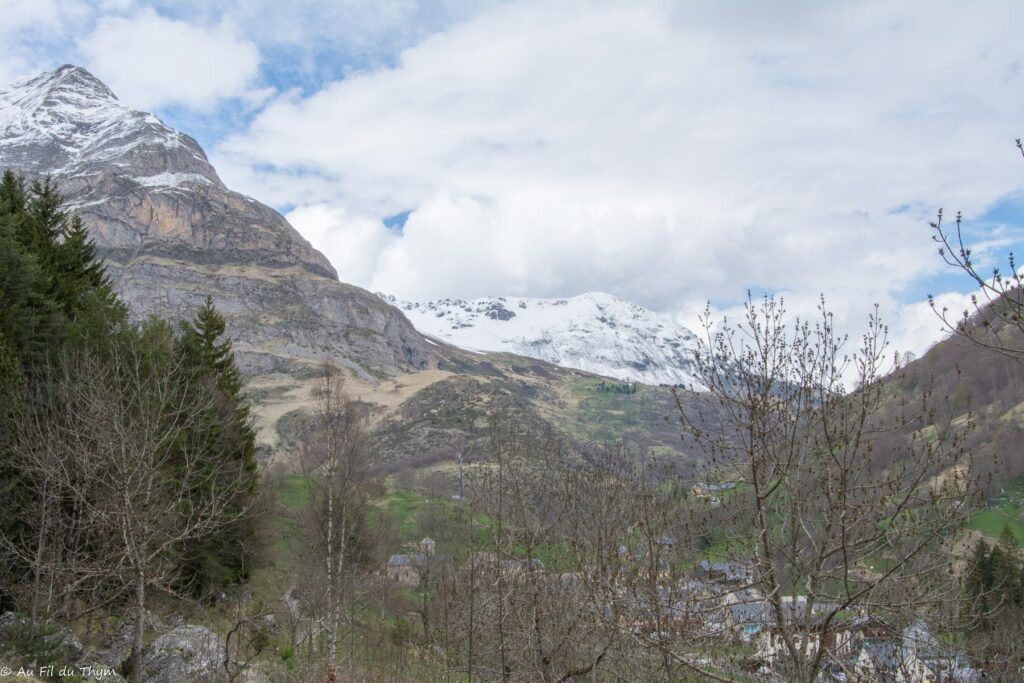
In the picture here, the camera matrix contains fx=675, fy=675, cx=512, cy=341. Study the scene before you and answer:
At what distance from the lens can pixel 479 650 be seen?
13.2m

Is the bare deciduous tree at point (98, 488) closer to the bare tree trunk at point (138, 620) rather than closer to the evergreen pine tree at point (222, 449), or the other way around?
the bare tree trunk at point (138, 620)

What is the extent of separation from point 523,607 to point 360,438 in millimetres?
13680

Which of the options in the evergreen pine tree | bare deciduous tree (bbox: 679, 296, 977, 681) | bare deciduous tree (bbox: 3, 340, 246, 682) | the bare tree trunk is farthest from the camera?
the evergreen pine tree

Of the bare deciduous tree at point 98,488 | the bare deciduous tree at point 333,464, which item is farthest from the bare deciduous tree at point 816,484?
the bare deciduous tree at point 333,464

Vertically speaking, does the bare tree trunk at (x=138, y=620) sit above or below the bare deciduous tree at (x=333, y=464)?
below

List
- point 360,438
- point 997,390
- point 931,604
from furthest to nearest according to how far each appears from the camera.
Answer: point 997,390 → point 360,438 → point 931,604

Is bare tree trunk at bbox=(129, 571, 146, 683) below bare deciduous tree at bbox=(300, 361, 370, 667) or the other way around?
below

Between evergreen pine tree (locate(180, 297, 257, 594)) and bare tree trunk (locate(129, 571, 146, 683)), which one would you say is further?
evergreen pine tree (locate(180, 297, 257, 594))

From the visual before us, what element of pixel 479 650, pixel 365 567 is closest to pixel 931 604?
pixel 479 650

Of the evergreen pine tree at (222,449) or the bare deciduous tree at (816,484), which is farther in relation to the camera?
the evergreen pine tree at (222,449)

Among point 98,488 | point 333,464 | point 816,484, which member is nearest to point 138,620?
point 98,488

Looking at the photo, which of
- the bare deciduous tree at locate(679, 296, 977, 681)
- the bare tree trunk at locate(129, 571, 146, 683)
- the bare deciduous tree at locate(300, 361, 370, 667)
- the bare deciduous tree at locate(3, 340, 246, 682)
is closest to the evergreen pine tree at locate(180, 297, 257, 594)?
the bare deciduous tree at locate(300, 361, 370, 667)

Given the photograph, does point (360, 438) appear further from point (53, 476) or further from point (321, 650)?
point (53, 476)

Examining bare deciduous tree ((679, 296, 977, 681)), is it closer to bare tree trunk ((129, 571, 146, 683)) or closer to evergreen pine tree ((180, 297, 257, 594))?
bare tree trunk ((129, 571, 146, 683))
